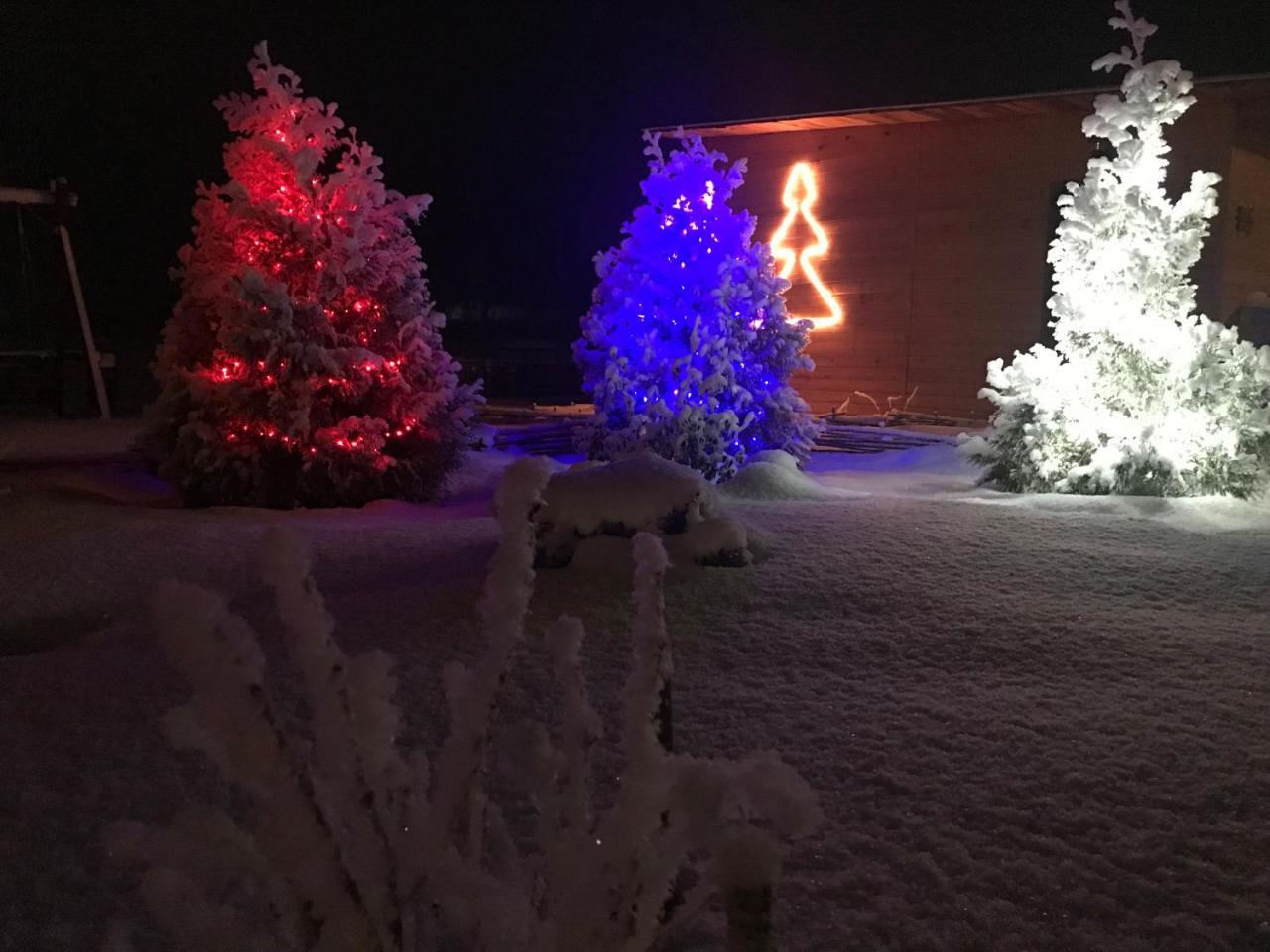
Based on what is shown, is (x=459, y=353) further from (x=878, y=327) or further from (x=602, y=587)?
(x=602, y=587)

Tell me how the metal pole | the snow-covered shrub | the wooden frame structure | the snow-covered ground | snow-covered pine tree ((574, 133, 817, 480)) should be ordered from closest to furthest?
the snow-covered ground
the snow-covered shrub
snow-covered pine tree ((574, 133, 817, 480))
the wooden frame structure
the metal pole

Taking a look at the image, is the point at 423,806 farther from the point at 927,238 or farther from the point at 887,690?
the point at 927,238

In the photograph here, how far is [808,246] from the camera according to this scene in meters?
15.4

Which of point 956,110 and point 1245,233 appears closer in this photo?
point 1245,233

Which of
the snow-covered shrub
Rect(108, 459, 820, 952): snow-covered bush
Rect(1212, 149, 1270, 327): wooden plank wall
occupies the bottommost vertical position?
the snow-covered shrub

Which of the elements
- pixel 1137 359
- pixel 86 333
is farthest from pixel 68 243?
pixel 1137 359

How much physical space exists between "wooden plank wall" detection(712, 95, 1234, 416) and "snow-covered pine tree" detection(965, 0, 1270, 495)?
17.4 feet

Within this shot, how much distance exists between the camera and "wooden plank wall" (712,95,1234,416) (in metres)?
13.8

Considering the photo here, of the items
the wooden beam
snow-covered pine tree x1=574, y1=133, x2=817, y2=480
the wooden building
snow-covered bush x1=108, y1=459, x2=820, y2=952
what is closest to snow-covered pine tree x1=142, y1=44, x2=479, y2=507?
snow-covered pine tree x1=574, y1=133, x2=817, y2=480

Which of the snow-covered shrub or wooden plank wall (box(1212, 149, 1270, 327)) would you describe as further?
wooden plank wall (box(1212, 149, 1270, 327))

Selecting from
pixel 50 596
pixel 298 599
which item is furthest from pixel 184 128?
pixel 298 599

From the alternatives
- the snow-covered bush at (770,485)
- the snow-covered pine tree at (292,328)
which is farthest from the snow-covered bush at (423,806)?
the snow-covered pine tree at (292,328)

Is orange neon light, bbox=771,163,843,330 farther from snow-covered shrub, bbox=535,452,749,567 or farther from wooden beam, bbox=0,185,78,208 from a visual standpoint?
wooden beam, bbox=0,185,78,208

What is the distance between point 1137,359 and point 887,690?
5759 millimetres
